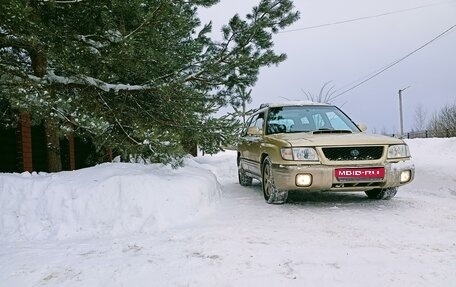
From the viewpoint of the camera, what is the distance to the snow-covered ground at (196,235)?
307 cm

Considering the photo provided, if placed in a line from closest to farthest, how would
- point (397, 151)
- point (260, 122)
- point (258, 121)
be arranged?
point (397, 151)
point (260, 122)
point (258, 121)

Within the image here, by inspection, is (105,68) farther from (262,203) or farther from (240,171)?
(240,171)

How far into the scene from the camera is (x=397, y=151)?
5.60 meters

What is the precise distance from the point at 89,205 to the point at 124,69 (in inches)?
84.7

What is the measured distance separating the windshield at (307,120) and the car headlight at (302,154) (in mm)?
1104

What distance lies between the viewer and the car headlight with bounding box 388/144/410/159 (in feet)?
18.2

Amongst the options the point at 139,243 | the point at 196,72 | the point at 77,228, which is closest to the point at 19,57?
the point at 196,72

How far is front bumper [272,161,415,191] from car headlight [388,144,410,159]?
0.12 m

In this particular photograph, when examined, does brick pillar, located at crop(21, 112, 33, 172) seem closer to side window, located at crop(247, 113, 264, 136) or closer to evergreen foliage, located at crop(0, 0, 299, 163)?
evergreen foliage, located at crop(0, 0, 299, 163)

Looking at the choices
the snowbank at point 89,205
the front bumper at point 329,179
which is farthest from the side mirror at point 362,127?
the snowbank at point 89,205

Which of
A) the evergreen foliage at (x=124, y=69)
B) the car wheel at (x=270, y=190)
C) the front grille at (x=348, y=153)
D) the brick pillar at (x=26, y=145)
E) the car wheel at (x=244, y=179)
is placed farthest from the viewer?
the car wheel at (x=244, y=179)

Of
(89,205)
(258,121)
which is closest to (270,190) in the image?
(258,121)

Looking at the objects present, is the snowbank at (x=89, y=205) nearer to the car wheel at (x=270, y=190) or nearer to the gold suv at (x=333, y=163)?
the car wheel at (x=270, y=190)

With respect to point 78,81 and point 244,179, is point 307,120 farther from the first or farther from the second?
point 78,81
